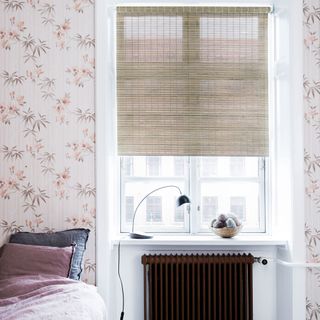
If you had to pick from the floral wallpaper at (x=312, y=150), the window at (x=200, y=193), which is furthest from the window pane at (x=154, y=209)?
the floral wallpaper at (x=312, y=150)

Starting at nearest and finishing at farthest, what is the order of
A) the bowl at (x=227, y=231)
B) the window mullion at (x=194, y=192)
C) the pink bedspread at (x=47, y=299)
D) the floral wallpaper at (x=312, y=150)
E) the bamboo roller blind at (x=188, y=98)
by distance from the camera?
the pink bedspread at (x=47, y=299) < the floral wallpaper at (x=312, y=150) < the bowl at (x=227, y=231) < the bamboo roller blind at (x=188, y=98) < the window mullion at (x=194, y=192)

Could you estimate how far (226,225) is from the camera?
286cm

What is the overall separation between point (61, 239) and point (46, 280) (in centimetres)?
37

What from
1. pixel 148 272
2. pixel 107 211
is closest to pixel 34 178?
pixel 107 211

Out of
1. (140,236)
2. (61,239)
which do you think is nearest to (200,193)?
(140,236)

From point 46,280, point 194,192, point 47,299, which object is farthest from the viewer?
point 194,192

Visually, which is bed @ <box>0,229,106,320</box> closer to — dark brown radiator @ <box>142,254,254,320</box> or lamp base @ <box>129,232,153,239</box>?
lamp base @ <box>129,232,153,239</box>

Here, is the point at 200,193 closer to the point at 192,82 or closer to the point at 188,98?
the point at 188,98

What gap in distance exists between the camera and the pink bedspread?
184cm

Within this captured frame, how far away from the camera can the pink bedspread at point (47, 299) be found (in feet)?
6.03

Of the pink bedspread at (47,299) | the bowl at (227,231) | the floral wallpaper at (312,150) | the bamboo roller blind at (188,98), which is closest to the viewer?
the pink bedspread at (47,299)

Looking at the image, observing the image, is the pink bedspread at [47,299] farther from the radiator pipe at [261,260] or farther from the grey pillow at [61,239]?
the radiator pipe at [261,260]

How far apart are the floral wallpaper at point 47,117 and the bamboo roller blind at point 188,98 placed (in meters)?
0.31

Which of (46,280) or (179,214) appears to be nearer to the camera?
(46,280)
